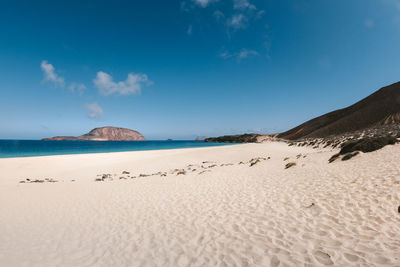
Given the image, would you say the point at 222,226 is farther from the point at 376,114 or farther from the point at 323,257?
the point at 376,114

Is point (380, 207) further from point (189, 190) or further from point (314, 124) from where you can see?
point (314, 124)

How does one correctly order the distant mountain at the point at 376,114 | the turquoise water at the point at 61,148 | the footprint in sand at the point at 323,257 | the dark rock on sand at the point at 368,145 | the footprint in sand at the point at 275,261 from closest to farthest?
the footprint in sand at the point at 323,257, the footprint in sand at the point at 275,261, the dark rock on sand at the point at 368,145, the turquoise water at the point at 61,148, the distant mountain at the point at 376,114

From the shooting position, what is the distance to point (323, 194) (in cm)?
673

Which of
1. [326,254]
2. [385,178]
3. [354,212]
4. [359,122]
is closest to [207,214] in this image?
[326,254]

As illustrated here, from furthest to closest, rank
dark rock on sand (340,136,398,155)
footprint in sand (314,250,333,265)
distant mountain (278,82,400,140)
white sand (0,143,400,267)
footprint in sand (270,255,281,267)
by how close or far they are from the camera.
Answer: distant mountain (278,82,400,140) < dark rock on sand (340,136,398,155) < white sand (0,143,400,267) < footprint in sand (270,255,281,267) < footprint in sand (314,250,333,265)

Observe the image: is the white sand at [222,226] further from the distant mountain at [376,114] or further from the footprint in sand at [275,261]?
the distant mountain at [376,114]

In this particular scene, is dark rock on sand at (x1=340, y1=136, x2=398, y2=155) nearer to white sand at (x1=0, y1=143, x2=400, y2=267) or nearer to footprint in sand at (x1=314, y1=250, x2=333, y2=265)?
white sand at (x1=0, y1=143, x2=400, y2=267)

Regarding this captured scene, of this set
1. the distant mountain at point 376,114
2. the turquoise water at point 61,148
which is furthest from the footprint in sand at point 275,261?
the distant mountain at point 376,114

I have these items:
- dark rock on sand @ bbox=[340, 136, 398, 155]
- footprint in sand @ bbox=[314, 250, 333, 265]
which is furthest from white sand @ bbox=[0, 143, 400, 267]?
dark rock on sand @ bbox=[340, 136, 398, 155]

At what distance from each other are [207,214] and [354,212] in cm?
452

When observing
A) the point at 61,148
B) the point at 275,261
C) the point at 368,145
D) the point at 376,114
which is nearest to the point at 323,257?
the point at 275,261

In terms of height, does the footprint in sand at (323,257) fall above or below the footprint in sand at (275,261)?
above

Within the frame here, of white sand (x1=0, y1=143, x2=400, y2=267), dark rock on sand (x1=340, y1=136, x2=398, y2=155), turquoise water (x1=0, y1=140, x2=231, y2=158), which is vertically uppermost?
turquoise water (x1=0, y1=140, x2=231, y2=158)

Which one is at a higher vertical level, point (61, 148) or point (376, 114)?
point (376, 114)
